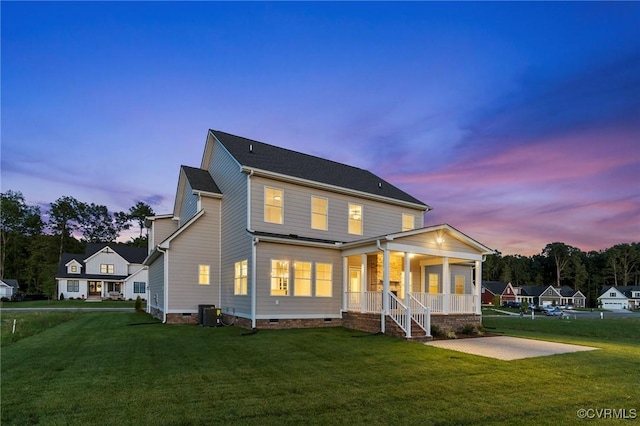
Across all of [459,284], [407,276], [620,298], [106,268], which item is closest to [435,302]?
[407,276]

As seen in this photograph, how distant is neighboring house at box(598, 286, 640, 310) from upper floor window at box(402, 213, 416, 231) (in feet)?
251

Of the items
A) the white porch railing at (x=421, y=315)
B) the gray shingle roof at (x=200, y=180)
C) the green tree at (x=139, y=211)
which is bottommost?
the white porch railing at (x=421, y=315)

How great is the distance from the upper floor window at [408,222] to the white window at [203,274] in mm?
10051

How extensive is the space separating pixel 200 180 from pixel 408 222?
10890 mm

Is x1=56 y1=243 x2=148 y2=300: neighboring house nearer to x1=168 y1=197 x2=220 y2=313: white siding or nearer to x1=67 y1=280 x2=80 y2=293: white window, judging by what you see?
x1=67 y1=280 x2=80 y2=293: white window

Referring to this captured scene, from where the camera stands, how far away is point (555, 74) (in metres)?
16.7

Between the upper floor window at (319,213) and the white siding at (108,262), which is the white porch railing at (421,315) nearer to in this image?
the upper floor window at (319,213)

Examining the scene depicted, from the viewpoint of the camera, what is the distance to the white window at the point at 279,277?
49.9 ft

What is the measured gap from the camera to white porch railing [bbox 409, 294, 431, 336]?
43.0 feet

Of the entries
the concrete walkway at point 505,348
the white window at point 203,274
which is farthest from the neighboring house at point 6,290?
the concrete walkway at point 505,348

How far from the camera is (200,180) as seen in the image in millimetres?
19094

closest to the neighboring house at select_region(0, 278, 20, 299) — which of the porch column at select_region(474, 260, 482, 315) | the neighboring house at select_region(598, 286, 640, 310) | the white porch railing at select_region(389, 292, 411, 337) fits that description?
the white porch railing at select_region(389, 292, 411, 337)

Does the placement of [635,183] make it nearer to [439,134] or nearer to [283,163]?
[439,134]

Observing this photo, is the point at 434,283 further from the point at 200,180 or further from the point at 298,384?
the point at 298,384
